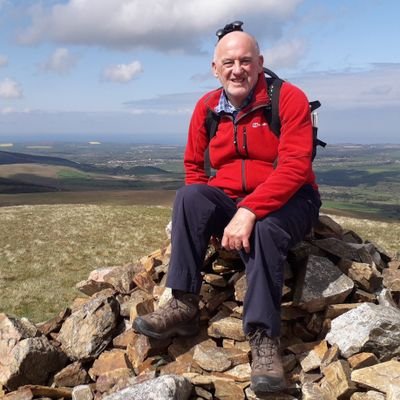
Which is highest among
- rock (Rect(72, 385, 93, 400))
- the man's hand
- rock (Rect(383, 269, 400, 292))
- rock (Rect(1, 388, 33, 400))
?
the man's hand

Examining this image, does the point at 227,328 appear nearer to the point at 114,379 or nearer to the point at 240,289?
the point at 240,289

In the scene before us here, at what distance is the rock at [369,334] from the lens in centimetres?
773

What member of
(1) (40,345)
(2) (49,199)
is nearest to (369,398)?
(1) (40,345)

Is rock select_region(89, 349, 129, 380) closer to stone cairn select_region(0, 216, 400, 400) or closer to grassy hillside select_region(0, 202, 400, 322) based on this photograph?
stone cairn select_region(0, 216, 400, 400)

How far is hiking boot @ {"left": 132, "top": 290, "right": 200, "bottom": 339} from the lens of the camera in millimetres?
7820

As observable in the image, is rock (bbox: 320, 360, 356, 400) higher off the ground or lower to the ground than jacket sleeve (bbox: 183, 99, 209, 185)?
lower

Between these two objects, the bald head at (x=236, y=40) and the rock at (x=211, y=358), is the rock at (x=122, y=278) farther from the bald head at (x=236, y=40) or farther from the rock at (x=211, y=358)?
the bald head at (x=236, y=40)

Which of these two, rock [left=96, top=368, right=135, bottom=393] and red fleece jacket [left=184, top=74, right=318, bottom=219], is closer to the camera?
red fleece jacket [left=184, top=74, right=318, bottom=219]

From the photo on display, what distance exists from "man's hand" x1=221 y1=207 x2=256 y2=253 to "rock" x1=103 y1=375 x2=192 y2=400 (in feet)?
7.38

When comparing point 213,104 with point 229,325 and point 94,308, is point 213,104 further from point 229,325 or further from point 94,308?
point 94,308

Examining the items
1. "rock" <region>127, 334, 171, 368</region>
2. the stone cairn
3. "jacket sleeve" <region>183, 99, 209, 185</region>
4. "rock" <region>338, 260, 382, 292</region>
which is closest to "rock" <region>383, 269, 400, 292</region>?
the stone cairn

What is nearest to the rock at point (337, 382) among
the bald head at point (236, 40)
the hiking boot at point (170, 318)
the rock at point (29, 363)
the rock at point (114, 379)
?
the hiking boot at point (170, 318)

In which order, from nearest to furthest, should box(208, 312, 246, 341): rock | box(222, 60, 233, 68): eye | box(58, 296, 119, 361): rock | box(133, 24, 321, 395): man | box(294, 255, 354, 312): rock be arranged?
box(133, 24, 321, 395): man → box(222, 60, 233, 68): eye → box(208, 312, 246, 341): rock → box(294, 255, 354, 312): rock → box(58, 296, 119, 361): rock

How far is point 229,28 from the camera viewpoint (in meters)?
8.21
